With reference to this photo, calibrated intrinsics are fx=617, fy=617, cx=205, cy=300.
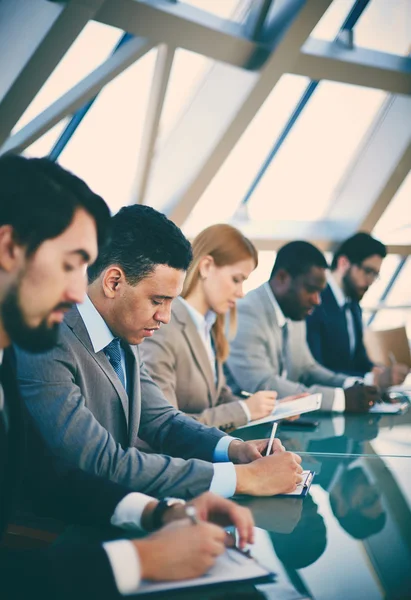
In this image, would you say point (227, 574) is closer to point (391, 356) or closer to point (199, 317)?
point (199, 317)

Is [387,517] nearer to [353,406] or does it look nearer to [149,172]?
[353,406]

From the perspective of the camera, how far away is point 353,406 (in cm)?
288

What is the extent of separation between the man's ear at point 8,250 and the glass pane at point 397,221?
8.68 m

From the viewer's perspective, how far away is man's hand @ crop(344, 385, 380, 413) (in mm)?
2873

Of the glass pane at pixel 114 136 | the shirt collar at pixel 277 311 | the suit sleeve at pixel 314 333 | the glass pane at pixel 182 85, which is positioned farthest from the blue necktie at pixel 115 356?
the glass pane at pixel 182 85

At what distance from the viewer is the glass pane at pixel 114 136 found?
722cm

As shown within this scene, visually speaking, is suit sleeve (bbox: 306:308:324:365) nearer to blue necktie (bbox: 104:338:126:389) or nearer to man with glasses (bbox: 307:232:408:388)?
man with glasses (bbox: 307:232:408:388)

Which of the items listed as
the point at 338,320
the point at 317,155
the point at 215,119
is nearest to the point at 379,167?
the point at 317,155

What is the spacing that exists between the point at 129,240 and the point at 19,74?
13.3ft

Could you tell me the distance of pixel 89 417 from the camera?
141cm

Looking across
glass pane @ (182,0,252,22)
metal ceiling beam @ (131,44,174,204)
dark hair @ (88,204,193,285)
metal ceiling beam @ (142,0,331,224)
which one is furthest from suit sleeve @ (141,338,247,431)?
glass pane @ (182,0,252,22)

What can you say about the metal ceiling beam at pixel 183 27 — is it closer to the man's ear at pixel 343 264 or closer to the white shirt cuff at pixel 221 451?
the man's ear at pixel 343 264

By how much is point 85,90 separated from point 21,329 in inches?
203

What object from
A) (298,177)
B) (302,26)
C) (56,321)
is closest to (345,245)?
(302,26)
